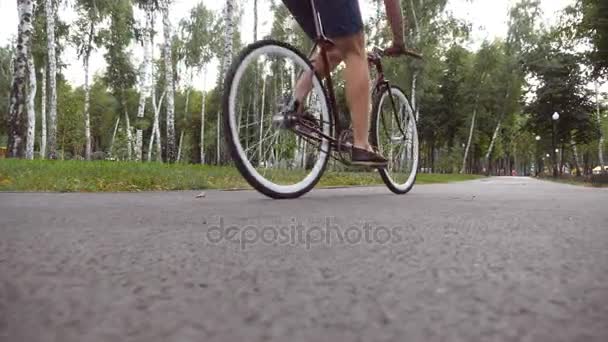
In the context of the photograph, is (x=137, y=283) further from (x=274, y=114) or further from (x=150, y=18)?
(x=150, y=18)

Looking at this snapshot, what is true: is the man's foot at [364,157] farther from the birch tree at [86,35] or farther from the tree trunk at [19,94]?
the birch tree at [86,35]

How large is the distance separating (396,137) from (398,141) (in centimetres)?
4

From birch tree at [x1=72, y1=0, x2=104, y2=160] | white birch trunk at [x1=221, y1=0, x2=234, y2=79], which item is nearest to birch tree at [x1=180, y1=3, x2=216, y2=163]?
birch tree at [x1=72, y1=0, x2=104, y2=160]

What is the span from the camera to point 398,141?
4.20m

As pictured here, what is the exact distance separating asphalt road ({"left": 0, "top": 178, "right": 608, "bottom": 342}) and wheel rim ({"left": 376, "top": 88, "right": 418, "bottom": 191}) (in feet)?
8.40

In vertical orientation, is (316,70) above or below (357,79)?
above

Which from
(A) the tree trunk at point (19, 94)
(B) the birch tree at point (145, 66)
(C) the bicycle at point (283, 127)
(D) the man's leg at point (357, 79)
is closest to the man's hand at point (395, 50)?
(C) the bicycle at point (283, 127)

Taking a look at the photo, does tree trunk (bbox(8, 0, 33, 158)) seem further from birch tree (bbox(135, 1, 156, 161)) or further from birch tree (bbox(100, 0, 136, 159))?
birch tree (bbox(100, 0, 136, 159))

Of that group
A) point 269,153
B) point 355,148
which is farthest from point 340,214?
point 269,153

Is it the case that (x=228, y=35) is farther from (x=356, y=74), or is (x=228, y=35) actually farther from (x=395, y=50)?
(x=356, y=74)

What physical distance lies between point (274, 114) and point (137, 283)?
2.36 meters

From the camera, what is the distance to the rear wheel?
8.64ft

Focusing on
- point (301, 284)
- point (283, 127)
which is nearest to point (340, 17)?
point (283, 127)

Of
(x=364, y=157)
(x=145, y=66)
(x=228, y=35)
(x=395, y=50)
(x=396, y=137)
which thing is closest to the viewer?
(x=364, y=157)
